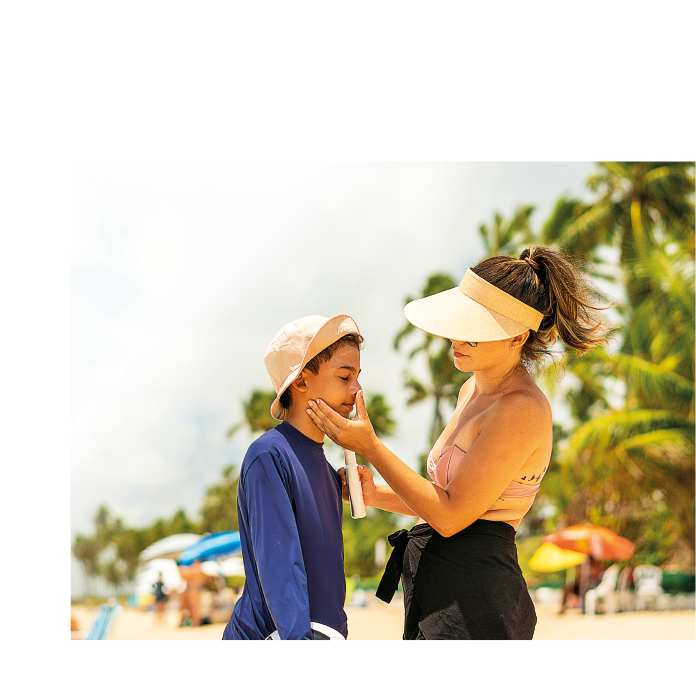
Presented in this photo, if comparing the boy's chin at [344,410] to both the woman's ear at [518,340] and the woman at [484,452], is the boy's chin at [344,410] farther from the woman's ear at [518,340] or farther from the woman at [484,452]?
the woman's ear at [518,340]

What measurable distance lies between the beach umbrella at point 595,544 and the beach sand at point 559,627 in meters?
1.72

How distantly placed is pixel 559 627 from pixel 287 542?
1814 cm

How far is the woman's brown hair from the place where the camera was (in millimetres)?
3166

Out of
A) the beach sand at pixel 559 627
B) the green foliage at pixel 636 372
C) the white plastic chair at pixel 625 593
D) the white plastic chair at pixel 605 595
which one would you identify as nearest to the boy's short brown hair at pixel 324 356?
the green foliage at pixel 636 372

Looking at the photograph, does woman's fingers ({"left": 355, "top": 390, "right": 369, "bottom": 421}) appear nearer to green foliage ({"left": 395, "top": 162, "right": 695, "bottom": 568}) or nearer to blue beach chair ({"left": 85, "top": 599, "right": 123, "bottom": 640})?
blue beach chair ({"left": 85, "top": 599, "right": 123, "bottom": 640})

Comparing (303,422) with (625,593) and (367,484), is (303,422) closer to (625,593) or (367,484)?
(367,484)

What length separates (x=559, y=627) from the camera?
1869 cm

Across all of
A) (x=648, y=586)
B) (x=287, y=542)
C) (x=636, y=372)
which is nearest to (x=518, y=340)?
(x=287, y=542)

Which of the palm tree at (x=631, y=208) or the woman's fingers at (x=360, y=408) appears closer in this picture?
the woman's fingers at (x=360, y=408)

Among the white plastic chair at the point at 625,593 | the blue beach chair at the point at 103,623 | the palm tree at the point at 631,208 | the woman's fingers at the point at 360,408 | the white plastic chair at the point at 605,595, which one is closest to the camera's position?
the woman's fingers at the point at 360,408

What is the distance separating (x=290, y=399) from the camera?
10.2 ft

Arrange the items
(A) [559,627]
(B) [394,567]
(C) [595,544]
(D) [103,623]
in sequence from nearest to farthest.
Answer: (B) [394,567]
(D) [103,623]
(C) [595,544]
(A) [559,627]

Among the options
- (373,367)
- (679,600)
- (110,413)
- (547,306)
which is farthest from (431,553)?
(110,413)

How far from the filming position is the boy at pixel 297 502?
2.66m
